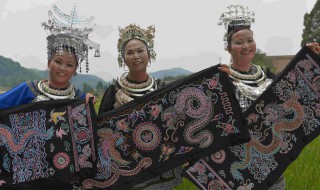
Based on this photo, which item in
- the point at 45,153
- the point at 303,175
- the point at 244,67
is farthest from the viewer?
the point at 303,175

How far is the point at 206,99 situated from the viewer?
315cm

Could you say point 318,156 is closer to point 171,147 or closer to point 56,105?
point 171,147

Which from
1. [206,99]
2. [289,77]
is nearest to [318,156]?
[289,77]

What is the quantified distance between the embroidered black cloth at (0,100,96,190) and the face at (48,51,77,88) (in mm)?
301

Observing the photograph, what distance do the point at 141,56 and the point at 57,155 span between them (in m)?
1.04

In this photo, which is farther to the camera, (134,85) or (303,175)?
(303,175)

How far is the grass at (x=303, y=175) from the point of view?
15.6 ft

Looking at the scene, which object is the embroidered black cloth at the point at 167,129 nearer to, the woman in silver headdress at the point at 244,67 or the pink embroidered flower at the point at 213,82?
the pink embroidered flower at the point at 213,82

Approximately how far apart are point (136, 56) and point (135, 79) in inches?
9.1

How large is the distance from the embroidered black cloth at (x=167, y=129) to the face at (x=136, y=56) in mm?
298

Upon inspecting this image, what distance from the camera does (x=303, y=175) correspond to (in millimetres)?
5121

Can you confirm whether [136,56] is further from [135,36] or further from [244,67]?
[244,67]

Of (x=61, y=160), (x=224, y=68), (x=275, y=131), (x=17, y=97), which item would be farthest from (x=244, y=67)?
(x=17, y=97)

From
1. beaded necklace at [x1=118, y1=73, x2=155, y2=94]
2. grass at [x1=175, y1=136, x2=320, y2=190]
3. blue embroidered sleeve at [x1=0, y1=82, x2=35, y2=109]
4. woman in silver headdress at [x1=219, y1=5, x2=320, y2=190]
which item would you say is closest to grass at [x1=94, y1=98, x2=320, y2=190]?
grass at [x1=175, y1=136, x2=320, y2=190]
